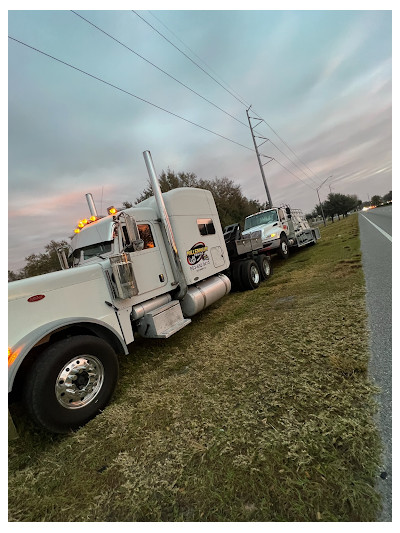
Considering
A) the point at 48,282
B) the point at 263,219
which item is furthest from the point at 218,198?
the point at 48,282

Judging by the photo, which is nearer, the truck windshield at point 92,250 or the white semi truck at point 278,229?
the truck windshield at point 92,250

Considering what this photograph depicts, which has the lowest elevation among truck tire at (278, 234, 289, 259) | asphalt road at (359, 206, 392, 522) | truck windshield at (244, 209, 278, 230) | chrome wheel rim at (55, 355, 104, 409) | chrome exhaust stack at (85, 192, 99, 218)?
asphalt road at (359, 206, 392, 522)

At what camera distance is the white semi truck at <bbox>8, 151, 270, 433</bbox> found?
2.79m

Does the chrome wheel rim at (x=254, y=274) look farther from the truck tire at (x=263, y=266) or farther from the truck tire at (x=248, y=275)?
the truck tire at (x=263, y=266)

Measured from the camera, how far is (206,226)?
6242mm

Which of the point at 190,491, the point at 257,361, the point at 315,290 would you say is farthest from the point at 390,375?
the point at 315,290

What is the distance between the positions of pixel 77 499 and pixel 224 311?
4.75 metres

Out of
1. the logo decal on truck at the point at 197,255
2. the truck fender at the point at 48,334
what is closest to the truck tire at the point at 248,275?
the logo decal on truck at the point at 197,255

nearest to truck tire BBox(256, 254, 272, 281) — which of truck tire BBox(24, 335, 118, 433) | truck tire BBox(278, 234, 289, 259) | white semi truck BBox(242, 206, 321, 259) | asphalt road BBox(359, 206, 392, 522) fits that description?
white semi truck BBox(242, 206, 321, 259)

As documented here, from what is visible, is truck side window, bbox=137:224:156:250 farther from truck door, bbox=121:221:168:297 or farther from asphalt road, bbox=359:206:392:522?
asphalt road, bbox=359:206:392:522

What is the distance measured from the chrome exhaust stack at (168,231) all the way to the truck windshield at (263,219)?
843 centimetres

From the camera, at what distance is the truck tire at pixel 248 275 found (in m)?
8.02

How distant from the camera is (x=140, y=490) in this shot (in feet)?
6.70

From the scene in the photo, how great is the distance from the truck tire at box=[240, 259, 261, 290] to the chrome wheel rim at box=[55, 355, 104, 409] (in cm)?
556
